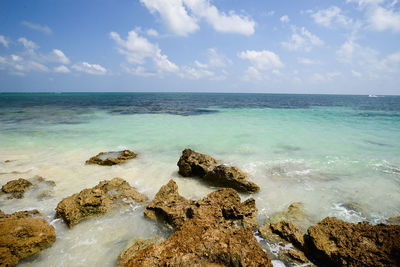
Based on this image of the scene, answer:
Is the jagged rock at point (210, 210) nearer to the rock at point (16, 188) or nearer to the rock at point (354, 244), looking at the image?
the rock at point (354, 244)

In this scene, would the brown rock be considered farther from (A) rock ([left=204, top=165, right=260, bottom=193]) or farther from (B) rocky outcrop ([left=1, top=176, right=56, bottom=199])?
(B) rocky outcrop ([left=1, top=176, right=56, bottom=199])

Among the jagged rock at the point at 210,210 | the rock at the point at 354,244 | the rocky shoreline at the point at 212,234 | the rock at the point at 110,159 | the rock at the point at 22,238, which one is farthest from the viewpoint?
the rock at the point at 110,159

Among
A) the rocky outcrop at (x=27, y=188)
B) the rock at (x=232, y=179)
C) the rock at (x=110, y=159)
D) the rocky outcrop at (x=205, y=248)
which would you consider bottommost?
the rocky outcrop at (x=27, y=188)

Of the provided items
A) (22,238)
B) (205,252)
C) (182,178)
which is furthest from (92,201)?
(205,252)

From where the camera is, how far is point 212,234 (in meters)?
2.91

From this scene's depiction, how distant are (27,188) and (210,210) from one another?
5.24 m

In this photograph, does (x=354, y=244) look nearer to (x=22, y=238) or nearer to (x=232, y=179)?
(x=232, y=179)

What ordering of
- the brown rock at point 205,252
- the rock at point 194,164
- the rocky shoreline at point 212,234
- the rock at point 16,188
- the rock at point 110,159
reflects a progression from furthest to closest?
the rock at point 110,159, the rock at point 194,164, the rock at point 16,188, the rocky shoreline at point 212,234, the brown rock at point 205,252

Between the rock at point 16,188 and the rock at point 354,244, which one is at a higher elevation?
the rock at point 354,244

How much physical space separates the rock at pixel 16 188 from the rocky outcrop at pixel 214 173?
4336mm

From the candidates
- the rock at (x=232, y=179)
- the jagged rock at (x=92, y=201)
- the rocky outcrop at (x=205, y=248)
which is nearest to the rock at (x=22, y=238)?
the jagged rock at (x=92, y=201)

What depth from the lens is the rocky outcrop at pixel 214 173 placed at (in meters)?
5.75

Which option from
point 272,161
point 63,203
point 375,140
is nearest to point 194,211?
point 63,203

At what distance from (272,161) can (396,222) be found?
4.17 meters
